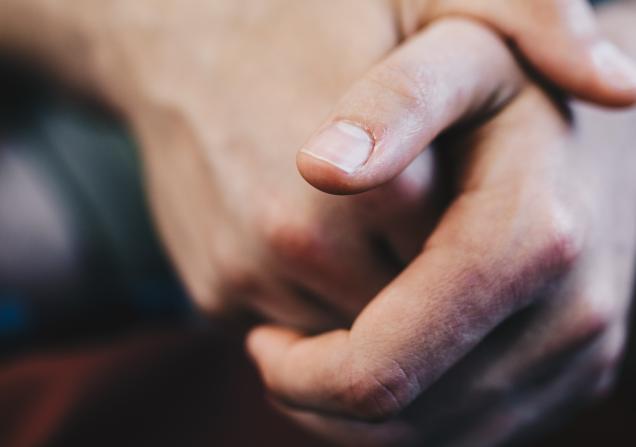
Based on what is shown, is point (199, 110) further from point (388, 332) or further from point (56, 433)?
point (56, 433)

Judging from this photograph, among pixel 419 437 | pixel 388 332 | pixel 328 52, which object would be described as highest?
pixel 328 52

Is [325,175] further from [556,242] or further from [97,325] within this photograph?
[97,325]

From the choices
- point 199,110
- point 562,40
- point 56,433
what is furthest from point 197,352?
point 562,40

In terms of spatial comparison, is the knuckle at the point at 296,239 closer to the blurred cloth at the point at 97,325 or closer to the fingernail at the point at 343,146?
the fingernail at the point at 343,146

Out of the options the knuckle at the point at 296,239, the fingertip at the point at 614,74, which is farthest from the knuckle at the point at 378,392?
the fingertip at the point at 614,74

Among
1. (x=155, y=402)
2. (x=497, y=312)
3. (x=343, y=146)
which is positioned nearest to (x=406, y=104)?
(x=343, y=146)

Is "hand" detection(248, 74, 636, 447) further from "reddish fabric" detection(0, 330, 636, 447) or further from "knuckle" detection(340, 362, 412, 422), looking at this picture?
"reddish fabric" detection(0, 330, 636, 447)
